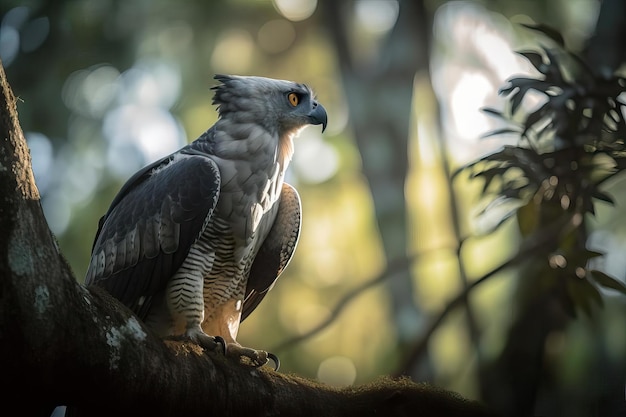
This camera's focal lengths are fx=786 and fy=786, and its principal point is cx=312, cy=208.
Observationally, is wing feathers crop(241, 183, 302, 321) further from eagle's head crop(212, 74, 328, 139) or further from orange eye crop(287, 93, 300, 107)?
orange eye crop(287, 93, 300, 107)

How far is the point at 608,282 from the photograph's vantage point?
5004mm

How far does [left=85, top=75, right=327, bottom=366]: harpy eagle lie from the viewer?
4695 mm

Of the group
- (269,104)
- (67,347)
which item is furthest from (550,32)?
(67,347)

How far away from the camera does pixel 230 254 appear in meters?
5.00

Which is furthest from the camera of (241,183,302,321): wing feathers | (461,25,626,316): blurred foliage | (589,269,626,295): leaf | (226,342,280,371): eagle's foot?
(241,183,302,321): wing feathers

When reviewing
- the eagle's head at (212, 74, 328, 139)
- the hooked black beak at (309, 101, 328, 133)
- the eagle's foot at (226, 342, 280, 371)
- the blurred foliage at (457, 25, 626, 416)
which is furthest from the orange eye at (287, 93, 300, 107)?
the eagle's foot at (226, 342, 280, 371)

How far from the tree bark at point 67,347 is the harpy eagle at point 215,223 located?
0.66 m

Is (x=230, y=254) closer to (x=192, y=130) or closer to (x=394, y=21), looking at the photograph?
(x=394, y=21)

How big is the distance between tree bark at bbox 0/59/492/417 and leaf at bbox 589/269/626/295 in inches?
94.8

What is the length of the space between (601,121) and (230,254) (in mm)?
2553

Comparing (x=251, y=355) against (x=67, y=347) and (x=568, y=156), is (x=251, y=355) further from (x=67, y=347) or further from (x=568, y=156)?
(x=568, y=156)

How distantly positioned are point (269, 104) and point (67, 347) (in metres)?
2.80

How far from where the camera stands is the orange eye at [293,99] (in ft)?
17.8

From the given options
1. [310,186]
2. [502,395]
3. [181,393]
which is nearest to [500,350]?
[502,395]
